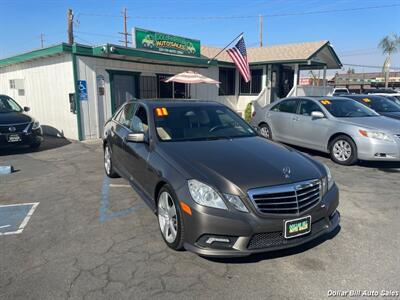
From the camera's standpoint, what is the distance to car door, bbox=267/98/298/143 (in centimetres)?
866

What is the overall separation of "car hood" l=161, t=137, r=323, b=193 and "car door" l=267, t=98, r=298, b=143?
4.72 m

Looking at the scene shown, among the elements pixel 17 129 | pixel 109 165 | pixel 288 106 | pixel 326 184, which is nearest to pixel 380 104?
pixel 288 106

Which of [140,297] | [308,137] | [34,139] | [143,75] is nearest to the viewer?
[140,297]

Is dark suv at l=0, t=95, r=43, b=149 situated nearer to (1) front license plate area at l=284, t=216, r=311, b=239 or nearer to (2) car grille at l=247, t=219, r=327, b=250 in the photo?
(2) car grille at l=247, t=219, r=327, b=250

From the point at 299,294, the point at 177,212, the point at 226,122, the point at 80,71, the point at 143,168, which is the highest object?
the point at 80,71

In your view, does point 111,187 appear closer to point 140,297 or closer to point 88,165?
point 88,165

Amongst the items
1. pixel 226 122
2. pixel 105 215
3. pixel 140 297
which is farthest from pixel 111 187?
pixel 140 297

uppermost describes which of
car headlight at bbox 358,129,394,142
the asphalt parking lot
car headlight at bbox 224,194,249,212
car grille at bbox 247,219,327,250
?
car headlight at bbox 358,129,394,142

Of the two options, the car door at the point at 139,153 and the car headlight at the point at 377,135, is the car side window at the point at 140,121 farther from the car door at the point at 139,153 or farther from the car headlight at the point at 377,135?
the car headlight at the point at 377,135

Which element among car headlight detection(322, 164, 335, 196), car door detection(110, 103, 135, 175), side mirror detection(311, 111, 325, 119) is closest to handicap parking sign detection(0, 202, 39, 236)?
car door detection(110, 103, 135, 175)

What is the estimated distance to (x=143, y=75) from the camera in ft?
43.3

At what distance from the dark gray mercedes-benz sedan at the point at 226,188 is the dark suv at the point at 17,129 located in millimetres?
5711

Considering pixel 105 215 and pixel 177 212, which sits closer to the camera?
pixel 177 212

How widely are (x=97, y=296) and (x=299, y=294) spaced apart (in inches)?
66.5
